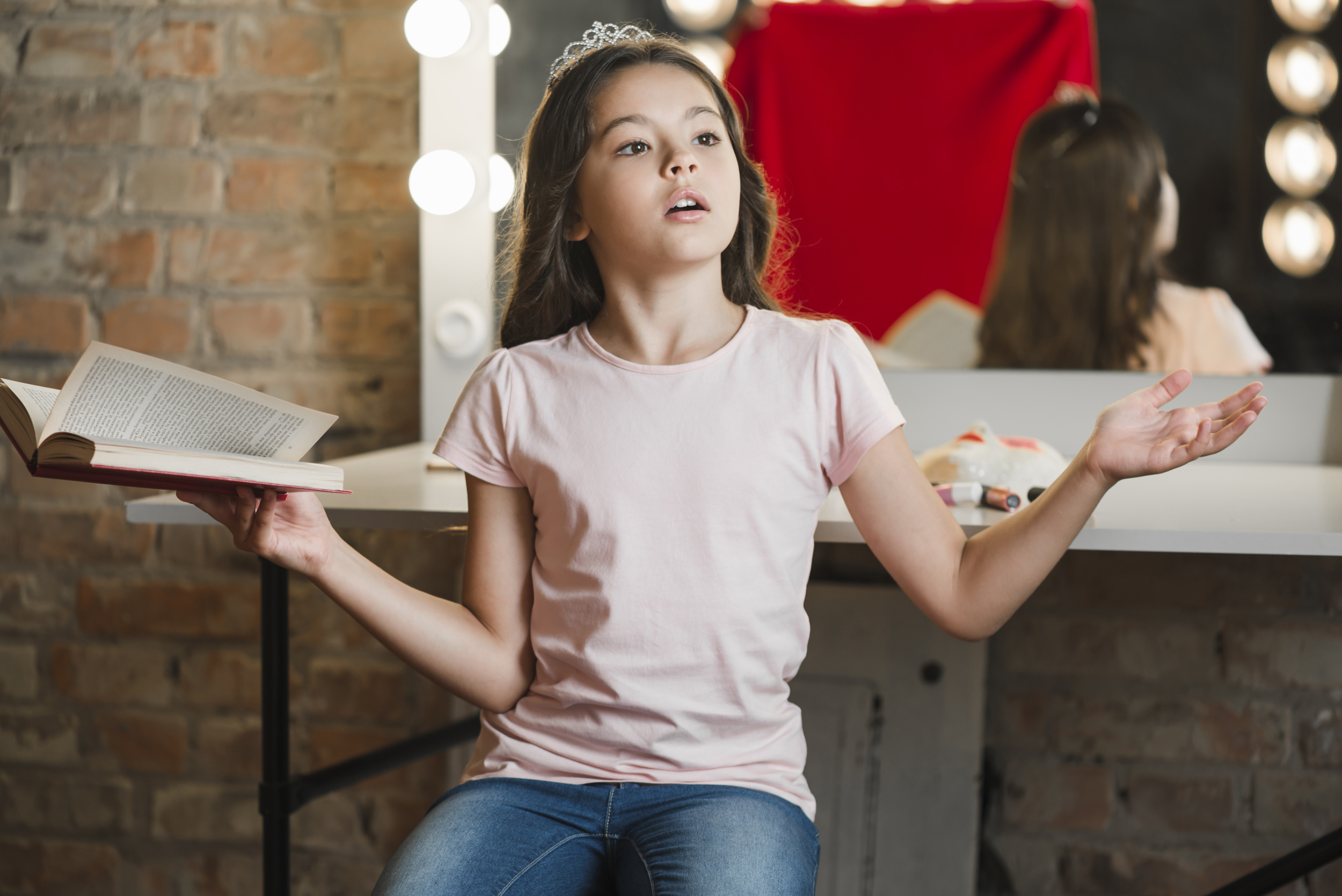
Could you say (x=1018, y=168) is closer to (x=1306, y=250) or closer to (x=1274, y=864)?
(x=1306, y=250)

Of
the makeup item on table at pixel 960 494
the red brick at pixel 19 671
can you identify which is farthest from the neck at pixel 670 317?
the red brick at pixel 19 671

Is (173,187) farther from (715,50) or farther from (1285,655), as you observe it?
(1285,655)

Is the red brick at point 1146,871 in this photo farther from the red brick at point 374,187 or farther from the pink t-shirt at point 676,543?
the red brick at point 374,187

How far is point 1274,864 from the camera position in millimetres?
963

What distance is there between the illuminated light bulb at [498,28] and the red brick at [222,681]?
89cm

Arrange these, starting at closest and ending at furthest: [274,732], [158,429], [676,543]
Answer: [158,429] → [676,543] → [274,732]

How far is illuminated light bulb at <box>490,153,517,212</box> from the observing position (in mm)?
1361

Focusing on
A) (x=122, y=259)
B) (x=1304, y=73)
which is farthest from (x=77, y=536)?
(x=1304, y=73)

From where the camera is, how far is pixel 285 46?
4.61 ft

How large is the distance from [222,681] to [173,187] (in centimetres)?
68

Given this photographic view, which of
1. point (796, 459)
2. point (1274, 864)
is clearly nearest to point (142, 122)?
point (796, 459)

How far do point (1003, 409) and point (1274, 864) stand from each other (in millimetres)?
570

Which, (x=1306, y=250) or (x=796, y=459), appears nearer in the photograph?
(x=796, y=459)

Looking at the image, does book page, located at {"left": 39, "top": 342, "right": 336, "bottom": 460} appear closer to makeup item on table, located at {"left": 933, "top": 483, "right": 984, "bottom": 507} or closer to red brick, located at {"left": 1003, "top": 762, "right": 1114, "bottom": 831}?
makeup item on table, located at {"left": 933, "top": 483, "right": 984, "bottom": 507}
